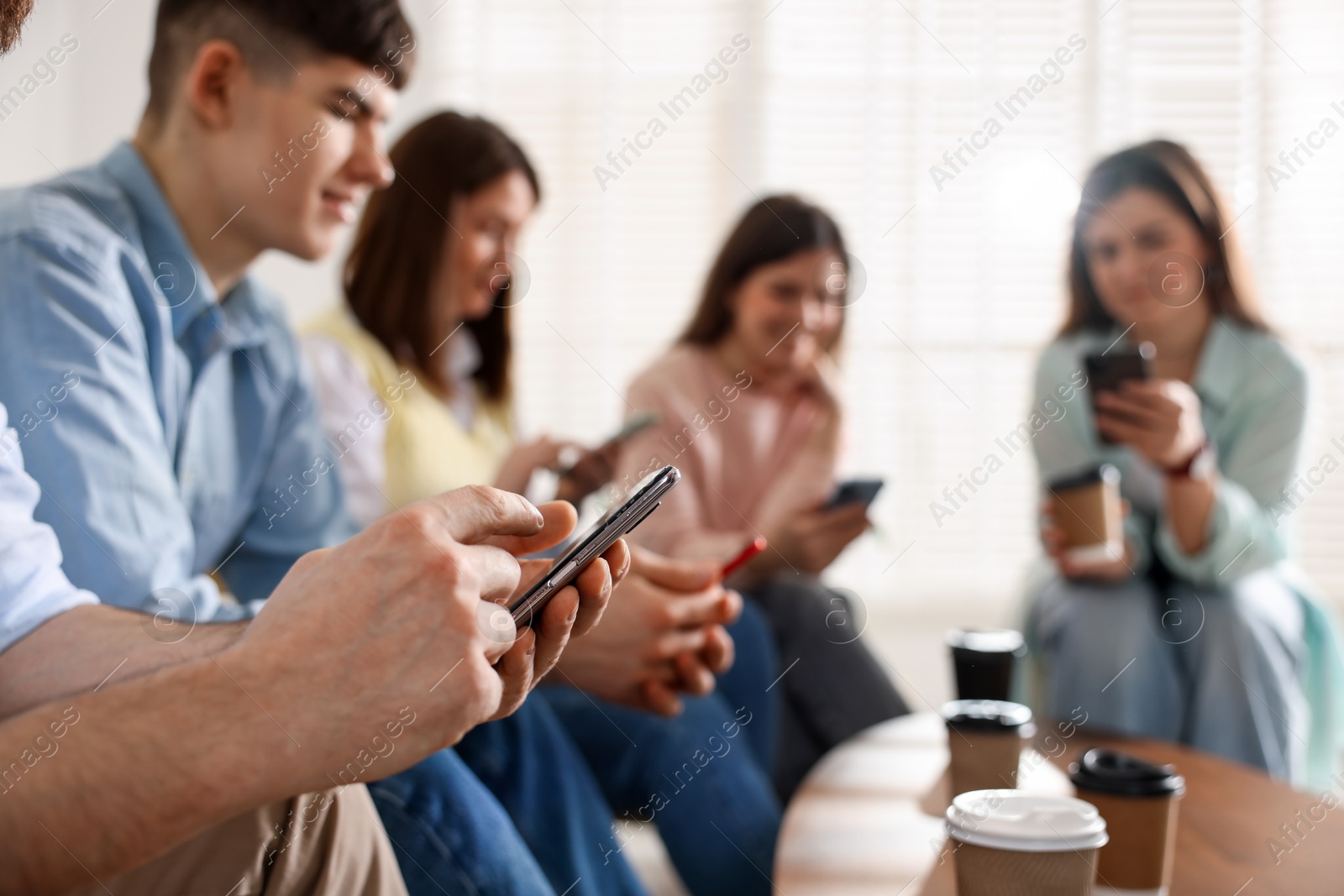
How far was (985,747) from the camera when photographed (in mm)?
956

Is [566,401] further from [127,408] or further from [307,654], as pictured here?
[307,654]

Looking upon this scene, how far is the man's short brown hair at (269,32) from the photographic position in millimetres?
1131

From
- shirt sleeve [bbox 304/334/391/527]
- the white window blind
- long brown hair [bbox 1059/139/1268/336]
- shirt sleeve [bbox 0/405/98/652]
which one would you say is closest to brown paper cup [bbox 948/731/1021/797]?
shirt sleeve [bbox 0/405/98/652]

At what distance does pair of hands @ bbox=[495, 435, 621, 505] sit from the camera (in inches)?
65.4

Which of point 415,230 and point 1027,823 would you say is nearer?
point 1027,823

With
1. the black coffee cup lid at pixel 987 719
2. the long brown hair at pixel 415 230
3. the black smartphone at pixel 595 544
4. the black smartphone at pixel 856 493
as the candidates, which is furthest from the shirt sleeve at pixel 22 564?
the black smartphone at pixel 856 493

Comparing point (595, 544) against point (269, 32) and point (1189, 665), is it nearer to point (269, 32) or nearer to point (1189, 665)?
point (269, 32)

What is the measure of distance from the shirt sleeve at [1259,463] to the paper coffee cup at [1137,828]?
3.63ft

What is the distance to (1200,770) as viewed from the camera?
1.14 meters

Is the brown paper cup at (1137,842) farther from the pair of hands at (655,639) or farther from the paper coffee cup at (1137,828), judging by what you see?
the pair of hands at (655,639)

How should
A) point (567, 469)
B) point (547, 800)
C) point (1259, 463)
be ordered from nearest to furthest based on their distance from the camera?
point (547, 800)
point (567, 469)
point (1259, 463)

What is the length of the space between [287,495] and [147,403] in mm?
318

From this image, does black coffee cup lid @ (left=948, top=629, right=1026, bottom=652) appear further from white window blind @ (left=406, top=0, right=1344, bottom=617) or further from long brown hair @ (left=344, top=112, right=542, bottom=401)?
white window blind @ (left=406, top=0, right=1344, bottom=617)

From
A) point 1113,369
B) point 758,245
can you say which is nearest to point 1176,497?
point 1113,369
